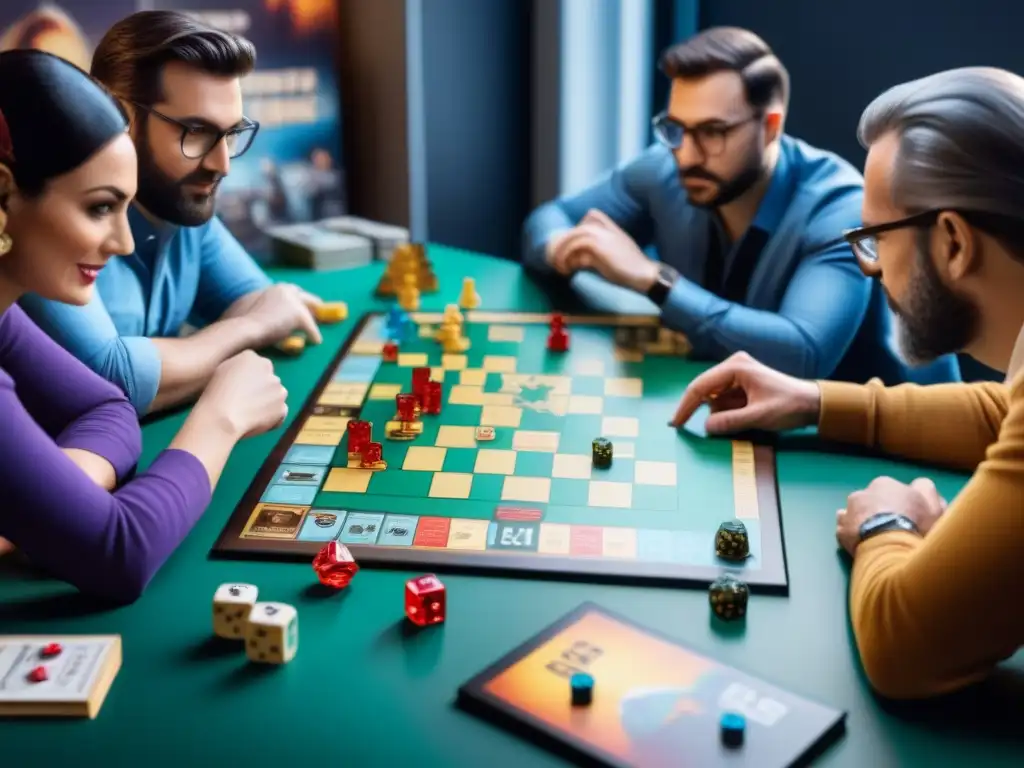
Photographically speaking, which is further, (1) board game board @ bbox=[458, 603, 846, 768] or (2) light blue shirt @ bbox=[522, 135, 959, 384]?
(2) light blue shirt @ bbox=[522, 135, 959, 384]

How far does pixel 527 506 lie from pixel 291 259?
146 centimetres

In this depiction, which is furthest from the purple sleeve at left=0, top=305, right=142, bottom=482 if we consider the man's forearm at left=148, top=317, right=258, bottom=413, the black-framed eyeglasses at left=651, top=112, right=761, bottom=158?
the black-framed eyeglasses at left=651, top=112, right=761, bottom=158

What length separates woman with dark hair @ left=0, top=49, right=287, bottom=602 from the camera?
127cm

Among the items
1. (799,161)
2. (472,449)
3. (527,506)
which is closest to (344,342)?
(472,449)

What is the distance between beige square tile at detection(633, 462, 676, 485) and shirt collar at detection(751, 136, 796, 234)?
0.74m

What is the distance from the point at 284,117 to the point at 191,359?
128 centimetres

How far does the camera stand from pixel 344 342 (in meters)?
2.23

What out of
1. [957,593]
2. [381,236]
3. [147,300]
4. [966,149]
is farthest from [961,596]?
[381,236]

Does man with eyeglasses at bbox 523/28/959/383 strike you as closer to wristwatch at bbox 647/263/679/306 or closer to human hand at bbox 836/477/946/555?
wristwatch at bbox 647/263/679/306

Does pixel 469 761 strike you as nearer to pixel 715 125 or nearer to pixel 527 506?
pixel 527 506

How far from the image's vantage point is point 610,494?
1626 millimetres

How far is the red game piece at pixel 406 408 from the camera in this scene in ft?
5.99

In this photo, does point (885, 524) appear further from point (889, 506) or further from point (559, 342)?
point (559, 342)

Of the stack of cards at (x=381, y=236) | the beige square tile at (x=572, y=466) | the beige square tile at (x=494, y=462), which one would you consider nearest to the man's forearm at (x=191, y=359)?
the beige square tile at (x=494, y=462)
